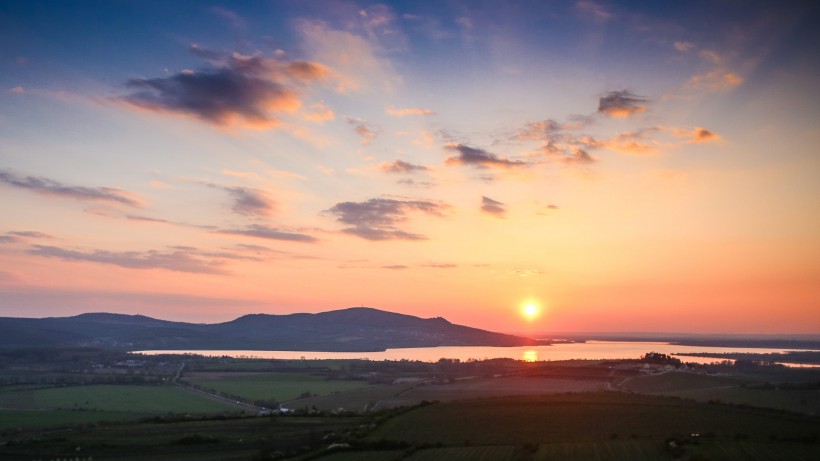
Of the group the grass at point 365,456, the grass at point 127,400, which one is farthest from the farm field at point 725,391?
the grass at point 127,400

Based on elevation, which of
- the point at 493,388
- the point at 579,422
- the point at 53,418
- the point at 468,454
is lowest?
the point at 53,418

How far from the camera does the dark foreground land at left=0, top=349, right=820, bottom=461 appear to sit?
4141 cm

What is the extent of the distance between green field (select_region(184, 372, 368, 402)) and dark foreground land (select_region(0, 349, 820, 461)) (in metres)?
0.53

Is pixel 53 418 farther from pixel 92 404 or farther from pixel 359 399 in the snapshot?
pixel 359 399

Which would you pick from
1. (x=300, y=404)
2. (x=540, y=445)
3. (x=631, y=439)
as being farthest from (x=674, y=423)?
(x=300, y=404)

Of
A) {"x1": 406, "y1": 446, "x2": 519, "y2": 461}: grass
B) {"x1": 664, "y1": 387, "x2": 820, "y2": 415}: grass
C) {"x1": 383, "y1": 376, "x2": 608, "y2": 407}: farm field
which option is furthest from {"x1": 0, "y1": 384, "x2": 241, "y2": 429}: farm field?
{"x1": 664, "y1": 387, "x2": 820, "y2": 415}: grass

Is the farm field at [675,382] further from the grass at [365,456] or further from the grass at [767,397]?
the grass at [365,456]

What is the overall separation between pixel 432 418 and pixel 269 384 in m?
72.8

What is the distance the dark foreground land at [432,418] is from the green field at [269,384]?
0.53 m

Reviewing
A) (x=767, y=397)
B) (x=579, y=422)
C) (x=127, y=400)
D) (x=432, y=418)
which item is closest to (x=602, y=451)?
(x=579, y=422)

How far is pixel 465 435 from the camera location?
157 feet

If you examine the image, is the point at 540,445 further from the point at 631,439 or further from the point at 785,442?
the point at 785,442

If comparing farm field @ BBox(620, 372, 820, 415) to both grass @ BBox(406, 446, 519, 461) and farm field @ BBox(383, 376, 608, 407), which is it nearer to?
farm field @ BBox(383, 376, 608, 407)

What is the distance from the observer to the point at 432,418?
57719mm
